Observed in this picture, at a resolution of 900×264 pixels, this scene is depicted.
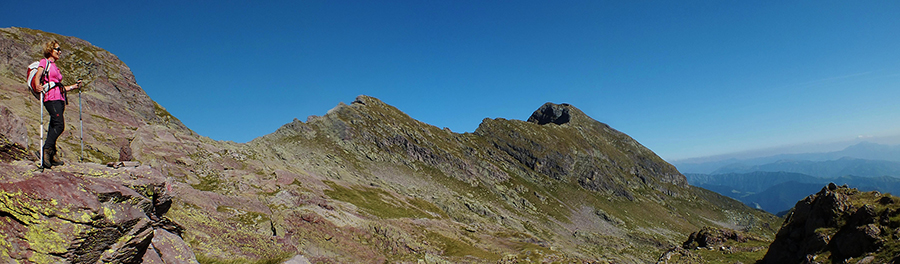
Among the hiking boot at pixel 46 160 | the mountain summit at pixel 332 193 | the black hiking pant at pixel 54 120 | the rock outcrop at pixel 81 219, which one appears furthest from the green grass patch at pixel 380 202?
the hiking boot at pixel 46 160

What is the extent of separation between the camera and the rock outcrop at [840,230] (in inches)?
971

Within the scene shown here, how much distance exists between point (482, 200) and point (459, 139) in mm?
47297

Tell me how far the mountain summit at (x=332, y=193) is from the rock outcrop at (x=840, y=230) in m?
22.7

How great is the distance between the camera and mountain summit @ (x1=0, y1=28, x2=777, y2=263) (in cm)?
1020

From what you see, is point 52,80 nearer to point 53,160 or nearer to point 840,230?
point 53,160

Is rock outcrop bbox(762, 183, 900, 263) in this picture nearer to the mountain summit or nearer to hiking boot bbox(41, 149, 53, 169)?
the mountain summit

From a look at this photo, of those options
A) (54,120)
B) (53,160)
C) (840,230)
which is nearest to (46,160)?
(53,160)

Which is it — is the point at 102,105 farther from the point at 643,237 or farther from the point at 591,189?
the point at 591,189

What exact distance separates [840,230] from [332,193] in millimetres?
59090

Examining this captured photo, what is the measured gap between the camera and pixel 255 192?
3978 centimetres

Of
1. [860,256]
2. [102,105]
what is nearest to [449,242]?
[860,256]

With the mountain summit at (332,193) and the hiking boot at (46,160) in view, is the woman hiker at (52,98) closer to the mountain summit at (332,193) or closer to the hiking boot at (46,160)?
the hiking boot at (46,160)

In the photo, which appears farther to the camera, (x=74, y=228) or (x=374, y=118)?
(x=374, y=118)

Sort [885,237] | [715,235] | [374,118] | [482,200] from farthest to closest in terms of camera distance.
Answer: [374,118]
[482,200]
[715,235]
[885,237]
